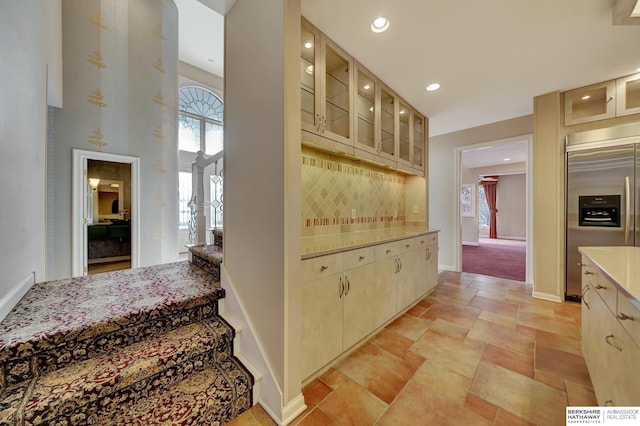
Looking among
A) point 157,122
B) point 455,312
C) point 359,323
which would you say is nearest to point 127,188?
point 157,122

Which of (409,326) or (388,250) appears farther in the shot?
(409,326)

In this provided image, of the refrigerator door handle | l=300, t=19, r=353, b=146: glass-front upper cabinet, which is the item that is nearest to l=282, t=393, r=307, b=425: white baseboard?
l=300, t=19, r=353, b=146: glass-front upper cabinet

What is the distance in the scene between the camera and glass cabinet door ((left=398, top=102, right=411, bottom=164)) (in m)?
3.04

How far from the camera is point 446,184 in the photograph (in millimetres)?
4441

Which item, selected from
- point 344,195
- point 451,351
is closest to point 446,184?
point 344,195

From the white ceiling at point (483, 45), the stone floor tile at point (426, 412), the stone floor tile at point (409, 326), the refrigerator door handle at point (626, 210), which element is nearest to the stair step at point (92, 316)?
the stone floor tile at point (426, 412)

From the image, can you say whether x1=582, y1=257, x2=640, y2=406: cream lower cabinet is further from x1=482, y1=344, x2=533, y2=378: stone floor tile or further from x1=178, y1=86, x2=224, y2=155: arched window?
x1=178, y1=86, x2=224, y2=155: arched window

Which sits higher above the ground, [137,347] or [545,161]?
[545,161]

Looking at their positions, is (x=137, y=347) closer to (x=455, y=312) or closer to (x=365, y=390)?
(x=365, y=390)

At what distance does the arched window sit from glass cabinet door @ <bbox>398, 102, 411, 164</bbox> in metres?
4.35

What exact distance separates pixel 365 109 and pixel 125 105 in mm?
3460

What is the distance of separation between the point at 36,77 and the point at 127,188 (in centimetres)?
320

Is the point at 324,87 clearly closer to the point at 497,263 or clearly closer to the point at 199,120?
the point at 199,120

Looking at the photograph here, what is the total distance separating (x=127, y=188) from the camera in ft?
14.9
